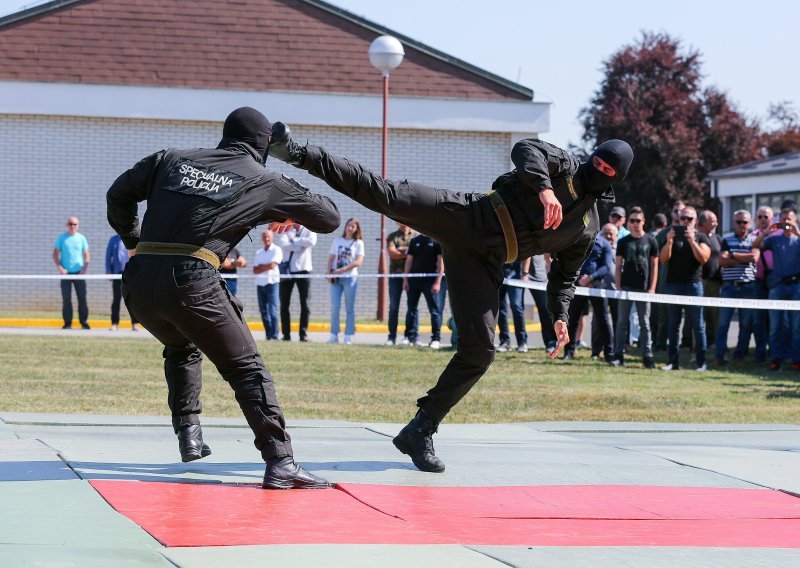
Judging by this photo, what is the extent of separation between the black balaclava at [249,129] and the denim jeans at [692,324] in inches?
375

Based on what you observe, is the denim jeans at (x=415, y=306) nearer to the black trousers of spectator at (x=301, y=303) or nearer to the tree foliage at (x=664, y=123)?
the black trousers of spectator at (x=301, y=303)

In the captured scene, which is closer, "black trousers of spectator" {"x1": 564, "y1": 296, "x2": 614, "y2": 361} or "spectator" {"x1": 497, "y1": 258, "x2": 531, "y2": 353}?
"black trousers of spectator" {"x1": 564, "y1": 296, "x2": 614, "y2": 361}

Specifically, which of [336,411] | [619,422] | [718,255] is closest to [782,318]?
[718,255]

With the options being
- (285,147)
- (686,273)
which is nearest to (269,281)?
(686,273)

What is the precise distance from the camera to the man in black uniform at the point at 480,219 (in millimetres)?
6660

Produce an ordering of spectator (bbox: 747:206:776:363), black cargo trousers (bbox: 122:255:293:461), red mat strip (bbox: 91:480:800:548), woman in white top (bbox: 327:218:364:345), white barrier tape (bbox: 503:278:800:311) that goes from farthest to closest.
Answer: woman in white top (bbox: 327:218:364:345), spectator (bbox: 747:206:776:363), white barrier tape (bbox: 503:278:800:311), black cargo trousers (bbox: 122:255:293:461), red mat strip (bbox: 91:480:800:548)

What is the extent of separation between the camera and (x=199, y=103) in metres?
25.5

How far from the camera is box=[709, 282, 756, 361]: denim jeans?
15781 mm

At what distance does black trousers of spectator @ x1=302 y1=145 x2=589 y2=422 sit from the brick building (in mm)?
17746

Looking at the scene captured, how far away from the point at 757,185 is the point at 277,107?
18233 mm

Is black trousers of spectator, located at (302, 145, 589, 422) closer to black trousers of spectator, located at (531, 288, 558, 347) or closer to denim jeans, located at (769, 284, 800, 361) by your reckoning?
denim jeans, located at (769, 284, 800, 361)

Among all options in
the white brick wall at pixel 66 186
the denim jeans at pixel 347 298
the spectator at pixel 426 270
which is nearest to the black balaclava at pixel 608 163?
the spectator at pixel 426 270

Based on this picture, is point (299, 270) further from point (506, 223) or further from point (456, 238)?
point (506, 223)

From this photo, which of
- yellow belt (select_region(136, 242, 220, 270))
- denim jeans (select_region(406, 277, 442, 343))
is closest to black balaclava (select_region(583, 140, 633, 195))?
yellow belt (select_region(136, 242, 220, 270))
